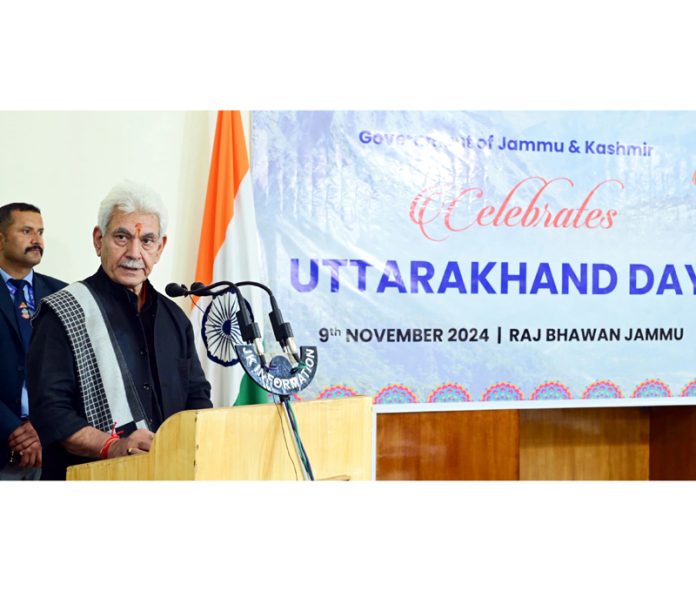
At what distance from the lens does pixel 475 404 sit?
3.69m

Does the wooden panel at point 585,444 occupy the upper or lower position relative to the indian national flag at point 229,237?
lower

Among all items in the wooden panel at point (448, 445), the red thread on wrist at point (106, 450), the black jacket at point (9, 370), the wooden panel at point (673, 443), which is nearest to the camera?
the red thread on wrist at point (106, 450)

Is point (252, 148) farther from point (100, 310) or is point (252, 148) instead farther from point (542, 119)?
point (542, 119)

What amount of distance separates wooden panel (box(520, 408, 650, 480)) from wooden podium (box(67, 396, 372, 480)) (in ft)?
6.54

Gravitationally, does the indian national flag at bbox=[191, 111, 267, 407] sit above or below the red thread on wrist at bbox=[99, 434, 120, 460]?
above

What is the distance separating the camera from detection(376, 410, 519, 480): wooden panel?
3.69 metres

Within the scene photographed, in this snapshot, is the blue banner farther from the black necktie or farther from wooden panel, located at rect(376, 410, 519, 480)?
the black necktie

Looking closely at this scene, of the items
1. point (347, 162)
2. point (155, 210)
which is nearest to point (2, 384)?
point (155, 210)

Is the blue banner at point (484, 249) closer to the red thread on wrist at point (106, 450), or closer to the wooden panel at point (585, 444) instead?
the wooden panel at point (585, 444)

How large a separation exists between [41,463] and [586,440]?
2.70 meters

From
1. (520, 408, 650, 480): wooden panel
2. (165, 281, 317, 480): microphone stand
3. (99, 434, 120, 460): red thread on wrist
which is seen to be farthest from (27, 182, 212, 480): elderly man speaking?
(520, 408, 650, 480): wooden panel

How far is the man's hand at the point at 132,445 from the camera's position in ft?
9.82

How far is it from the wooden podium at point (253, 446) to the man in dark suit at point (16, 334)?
886 millimetres

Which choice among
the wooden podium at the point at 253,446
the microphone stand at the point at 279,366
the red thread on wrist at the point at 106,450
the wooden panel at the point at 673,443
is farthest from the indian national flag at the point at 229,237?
the wooden panel at the point at 673,443
